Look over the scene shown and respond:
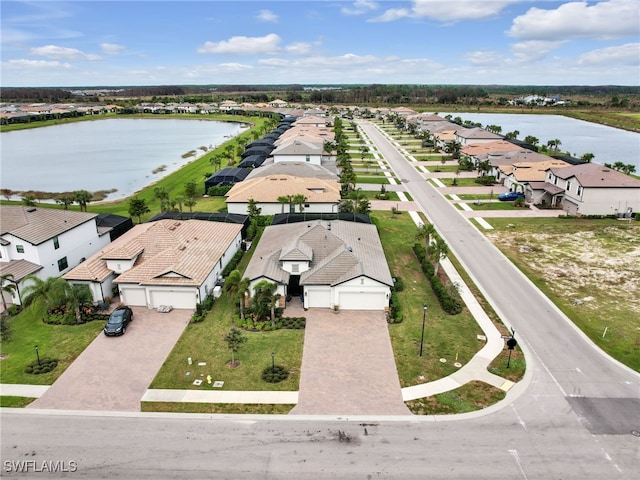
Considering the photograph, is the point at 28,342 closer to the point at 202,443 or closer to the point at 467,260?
the point at 202,443

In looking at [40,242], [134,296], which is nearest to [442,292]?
[134,296]

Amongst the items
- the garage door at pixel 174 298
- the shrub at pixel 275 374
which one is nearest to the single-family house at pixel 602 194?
the shrub at pixel 275 374

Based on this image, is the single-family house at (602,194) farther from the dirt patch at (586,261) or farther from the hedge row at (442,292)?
the hedge row at (442,292)

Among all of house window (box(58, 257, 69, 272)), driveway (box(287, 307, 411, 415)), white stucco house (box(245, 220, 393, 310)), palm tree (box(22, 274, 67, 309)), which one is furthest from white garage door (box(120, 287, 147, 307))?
driveway (box(287, 307, 411, 415))

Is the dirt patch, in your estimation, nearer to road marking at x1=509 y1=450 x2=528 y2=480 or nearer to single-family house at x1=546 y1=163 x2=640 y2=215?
single-family house at x1=546 y1=163 x2=640 y2=215

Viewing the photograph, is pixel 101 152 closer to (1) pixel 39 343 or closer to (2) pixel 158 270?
(2) pixel 158 270

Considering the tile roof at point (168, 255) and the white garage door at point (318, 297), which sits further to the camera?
the tile roof at point (168, 255)
